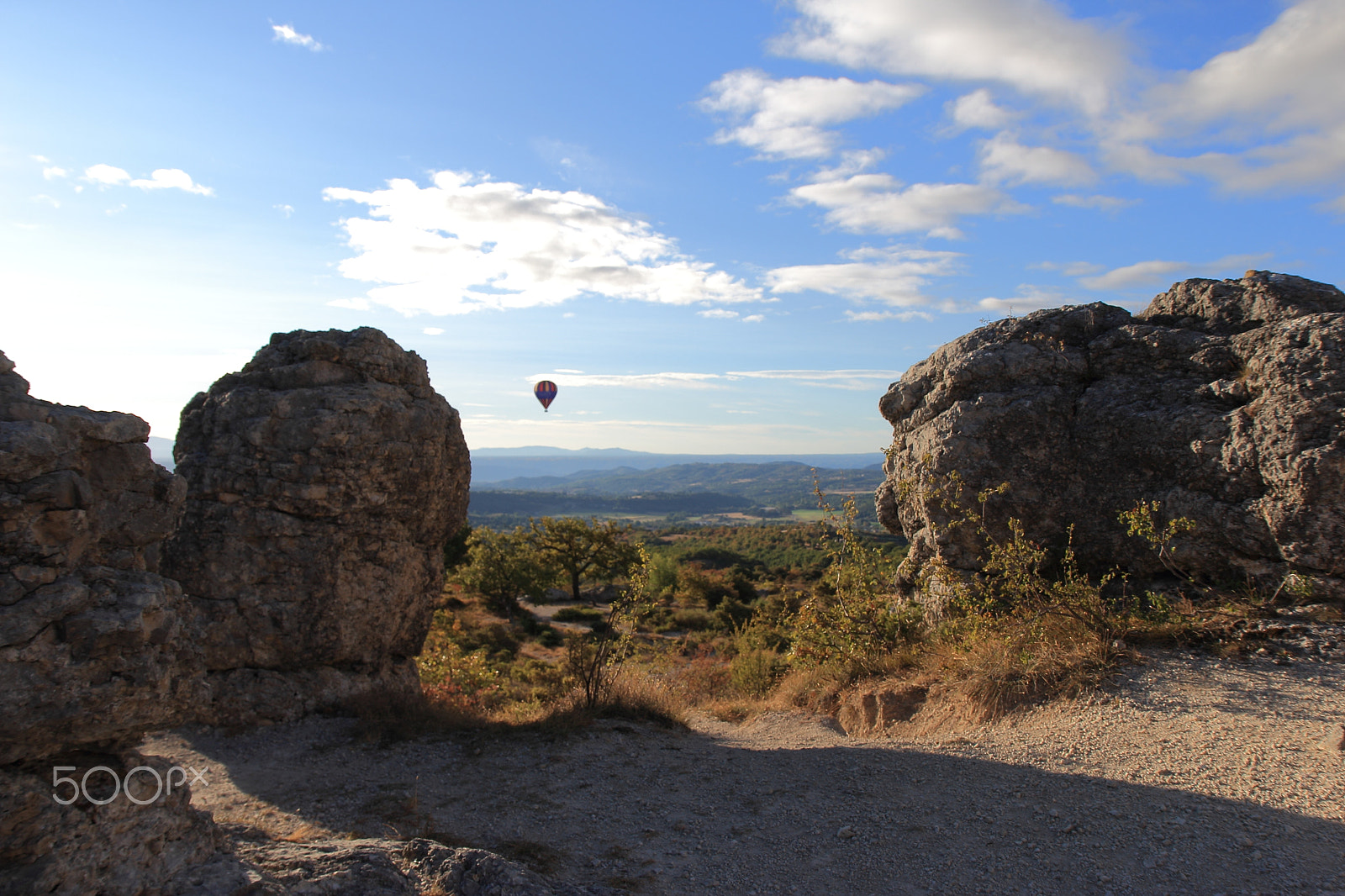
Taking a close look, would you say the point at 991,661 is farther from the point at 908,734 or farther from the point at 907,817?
the point at 907,817

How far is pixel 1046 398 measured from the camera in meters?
8.18

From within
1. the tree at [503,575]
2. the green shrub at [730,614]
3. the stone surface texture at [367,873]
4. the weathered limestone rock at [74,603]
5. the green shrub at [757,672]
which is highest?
the weathered limestone rock at [74,603]

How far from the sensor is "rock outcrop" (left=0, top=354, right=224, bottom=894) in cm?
310

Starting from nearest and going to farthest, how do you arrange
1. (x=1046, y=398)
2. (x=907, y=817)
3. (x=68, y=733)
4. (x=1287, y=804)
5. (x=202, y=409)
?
(x=68, y=733) < (x=1287, y=804) < (x=907, y=817) < (x=202, y=409) < (x=1046, y=398)

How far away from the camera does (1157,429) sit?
7.38 metres

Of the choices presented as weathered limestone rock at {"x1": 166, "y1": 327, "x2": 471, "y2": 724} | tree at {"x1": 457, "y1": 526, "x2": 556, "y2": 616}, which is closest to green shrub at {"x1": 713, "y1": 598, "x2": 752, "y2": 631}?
tree at {"x1": 457, "y1": 526, "x2": 556, "y2": 616}

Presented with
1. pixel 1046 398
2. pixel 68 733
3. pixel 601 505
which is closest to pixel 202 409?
pixel 68 733

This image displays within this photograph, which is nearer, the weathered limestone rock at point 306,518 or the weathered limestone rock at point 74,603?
the weathered limestone rock at point 74,603

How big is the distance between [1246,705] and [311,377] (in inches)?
353

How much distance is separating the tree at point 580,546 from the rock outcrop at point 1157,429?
22479mm

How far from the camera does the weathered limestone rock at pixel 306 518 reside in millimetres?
6969

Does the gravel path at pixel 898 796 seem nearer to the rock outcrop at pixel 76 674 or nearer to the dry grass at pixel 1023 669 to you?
the dry grass at pixel 1023 669

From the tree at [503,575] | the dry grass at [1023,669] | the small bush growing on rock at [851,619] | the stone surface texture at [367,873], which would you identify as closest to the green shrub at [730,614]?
the tree at [503,575]

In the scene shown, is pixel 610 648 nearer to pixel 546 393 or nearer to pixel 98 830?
pixel 98 830
